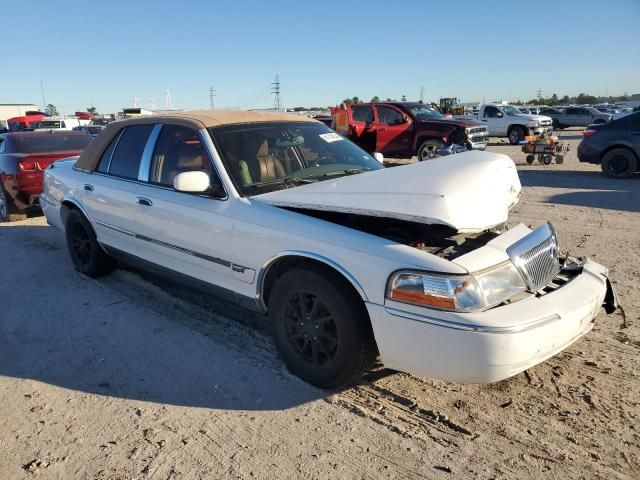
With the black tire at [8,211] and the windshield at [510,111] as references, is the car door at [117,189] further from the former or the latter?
the windshield at [510,111]

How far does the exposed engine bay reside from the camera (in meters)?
3.10

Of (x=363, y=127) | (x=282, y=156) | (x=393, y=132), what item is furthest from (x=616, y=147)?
(x=282, y=156)

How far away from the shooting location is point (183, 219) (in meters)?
3.96

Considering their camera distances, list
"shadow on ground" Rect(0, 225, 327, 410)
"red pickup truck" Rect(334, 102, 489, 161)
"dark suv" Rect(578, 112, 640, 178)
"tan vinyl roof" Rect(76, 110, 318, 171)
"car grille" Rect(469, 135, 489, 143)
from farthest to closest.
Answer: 1. "red pickup truck" Rect(334, 102, 489, 161)
2. "car grille" Rect(469, 135, 489, 143)
3. "dark suv" Rect(578, 112, 640, 178)
4. "tan vinyl roof" Rect(76, 110, 318, 171)
5. "shadow on ground" Rect(0, 225, 327, 410)

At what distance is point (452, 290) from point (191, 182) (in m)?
1.90

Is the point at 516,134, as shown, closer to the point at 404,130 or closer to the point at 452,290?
the point at 404,130

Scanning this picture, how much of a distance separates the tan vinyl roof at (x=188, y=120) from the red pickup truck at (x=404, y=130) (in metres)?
11.1

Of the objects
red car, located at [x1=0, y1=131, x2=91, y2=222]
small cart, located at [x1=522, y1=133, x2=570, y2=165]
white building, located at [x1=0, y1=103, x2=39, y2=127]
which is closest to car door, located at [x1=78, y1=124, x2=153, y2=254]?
red car, located at [x1=0, y1=131, x2=91, y2=222]

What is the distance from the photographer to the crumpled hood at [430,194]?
9.50ft

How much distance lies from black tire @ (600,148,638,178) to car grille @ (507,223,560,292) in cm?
999

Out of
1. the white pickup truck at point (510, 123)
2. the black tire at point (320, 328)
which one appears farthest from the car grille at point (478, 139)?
the black tire at point (320, 328)

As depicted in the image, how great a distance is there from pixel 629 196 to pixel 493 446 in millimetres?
8522

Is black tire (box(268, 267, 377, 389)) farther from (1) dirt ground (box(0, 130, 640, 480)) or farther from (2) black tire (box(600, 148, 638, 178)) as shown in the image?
(2) black tire (box(600, 148, 638, 178))

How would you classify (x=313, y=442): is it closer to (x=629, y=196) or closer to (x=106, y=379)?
(x=106, y=379)
